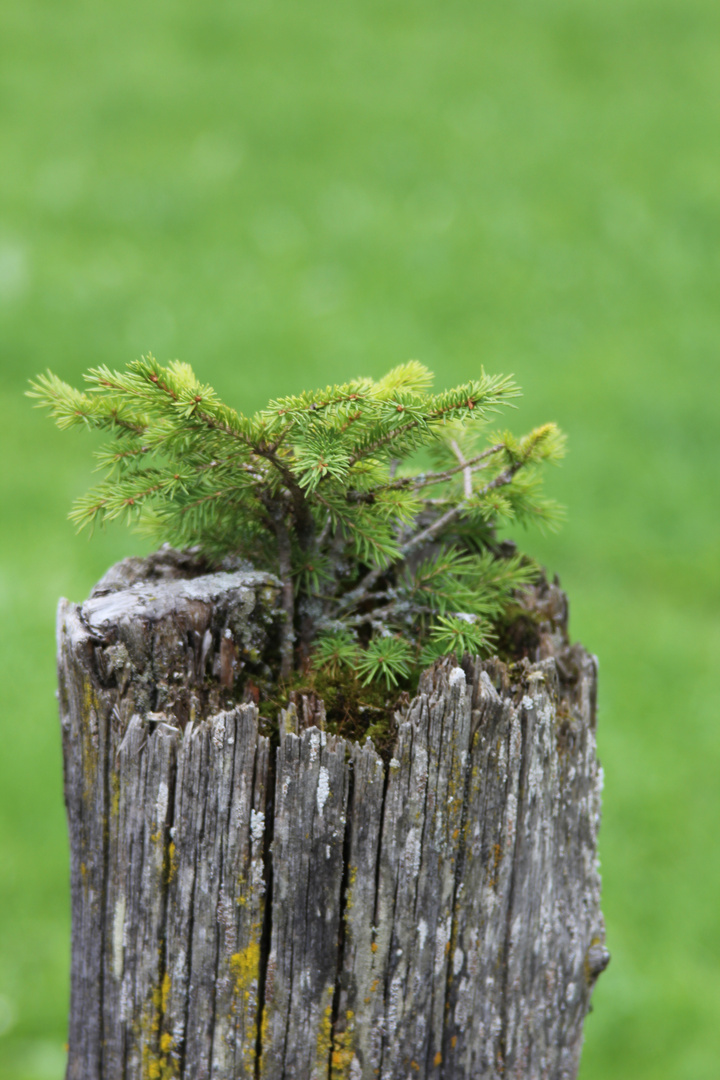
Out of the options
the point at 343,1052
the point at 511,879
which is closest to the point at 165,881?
the point at 343,1052

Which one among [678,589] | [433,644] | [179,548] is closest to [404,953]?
[433,644]

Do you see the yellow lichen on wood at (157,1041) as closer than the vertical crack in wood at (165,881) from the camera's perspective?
No

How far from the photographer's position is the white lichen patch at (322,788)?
1.93 m

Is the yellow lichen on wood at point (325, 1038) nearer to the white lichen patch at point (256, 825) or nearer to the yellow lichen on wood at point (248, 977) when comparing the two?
the yellow lichen on wood at point (248, 977)

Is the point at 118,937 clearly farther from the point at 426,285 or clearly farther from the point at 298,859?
the point at 426,285

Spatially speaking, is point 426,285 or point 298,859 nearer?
point 298,859

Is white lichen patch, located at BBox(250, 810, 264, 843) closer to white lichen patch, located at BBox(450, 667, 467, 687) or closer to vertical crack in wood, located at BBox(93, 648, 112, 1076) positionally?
vertical crack in wood, located at BBox(93, 648, 112, 1076)

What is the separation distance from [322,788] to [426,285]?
26.4ft

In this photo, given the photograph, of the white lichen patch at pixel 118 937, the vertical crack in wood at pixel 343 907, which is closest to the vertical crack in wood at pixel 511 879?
the vertical crack in wood at pixel 343 907

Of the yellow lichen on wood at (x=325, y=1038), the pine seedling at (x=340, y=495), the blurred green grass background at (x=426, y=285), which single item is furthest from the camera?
the blurred green grass background at (x=426, y=285)

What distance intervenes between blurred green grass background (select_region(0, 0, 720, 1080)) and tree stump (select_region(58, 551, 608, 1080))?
274 cm

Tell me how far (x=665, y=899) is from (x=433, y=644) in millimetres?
3502

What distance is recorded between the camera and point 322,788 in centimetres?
193

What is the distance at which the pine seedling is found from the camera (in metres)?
1.92
